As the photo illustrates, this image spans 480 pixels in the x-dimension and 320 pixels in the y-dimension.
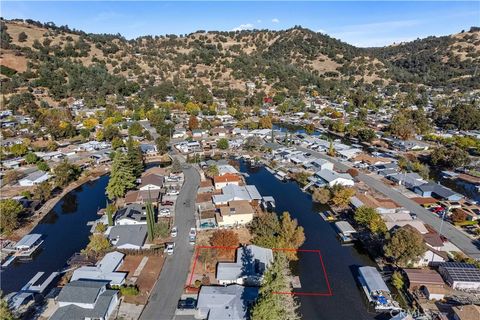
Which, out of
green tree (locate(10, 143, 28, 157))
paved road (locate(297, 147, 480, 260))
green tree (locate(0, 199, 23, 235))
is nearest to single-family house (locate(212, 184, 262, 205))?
paved road (locate(297, 147, 480, 260))

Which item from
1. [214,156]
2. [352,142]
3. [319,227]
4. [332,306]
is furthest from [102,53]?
[332,306]

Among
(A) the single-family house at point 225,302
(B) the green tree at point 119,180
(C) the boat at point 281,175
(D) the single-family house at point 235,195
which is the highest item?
(B) the green tree at point 119,180

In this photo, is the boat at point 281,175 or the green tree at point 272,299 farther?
the boat at point 281,175

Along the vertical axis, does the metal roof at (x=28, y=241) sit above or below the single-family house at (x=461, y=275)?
above

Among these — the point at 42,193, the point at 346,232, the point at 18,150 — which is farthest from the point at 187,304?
the point at 18,150

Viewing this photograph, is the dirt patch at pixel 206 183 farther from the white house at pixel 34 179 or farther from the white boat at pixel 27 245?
the white house at pixel 34 179

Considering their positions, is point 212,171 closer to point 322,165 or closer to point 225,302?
point 322,165

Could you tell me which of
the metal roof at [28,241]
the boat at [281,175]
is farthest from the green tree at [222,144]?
the metal roof at [28,241]
